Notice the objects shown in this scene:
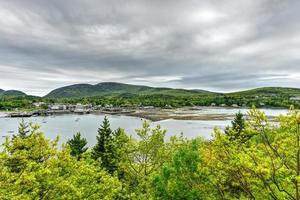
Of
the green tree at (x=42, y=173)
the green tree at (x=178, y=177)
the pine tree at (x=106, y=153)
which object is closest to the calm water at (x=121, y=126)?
the pine tree at (x=106, y=153)

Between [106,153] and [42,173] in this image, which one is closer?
[42,173]

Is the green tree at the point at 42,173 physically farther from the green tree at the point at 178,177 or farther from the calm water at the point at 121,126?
the calm water at the point at 121,126

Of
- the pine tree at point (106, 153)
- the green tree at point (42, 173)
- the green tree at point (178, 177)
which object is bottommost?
the pine tree at point (106, 153)

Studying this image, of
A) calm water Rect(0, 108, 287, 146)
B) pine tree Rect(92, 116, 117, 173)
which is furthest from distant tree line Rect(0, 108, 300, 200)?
calm water Rect(0, 108, 287, 146)

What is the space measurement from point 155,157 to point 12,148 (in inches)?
473

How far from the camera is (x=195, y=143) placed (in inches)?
988

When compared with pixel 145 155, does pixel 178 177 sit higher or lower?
lower

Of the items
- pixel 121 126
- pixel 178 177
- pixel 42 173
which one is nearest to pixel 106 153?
pixel 178 177

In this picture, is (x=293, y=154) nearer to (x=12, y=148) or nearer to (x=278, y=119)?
(x=278, y=119)

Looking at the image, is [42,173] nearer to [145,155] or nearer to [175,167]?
[175,167]

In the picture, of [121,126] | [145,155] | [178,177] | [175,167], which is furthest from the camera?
[121,126]

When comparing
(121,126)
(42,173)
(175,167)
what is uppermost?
(42,173)

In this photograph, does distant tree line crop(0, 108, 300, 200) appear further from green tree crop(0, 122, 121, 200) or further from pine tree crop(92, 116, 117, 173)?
pine tree crop(92, 116, 117, 173)

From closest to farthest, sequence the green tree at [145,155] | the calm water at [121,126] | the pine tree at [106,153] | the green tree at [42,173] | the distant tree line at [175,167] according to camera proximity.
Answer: the distant tree line at [175,167] < the green tree at [42,173] < the green tree at [145,155] < the pine tree at [106,153] < the calm water at [121,126]
